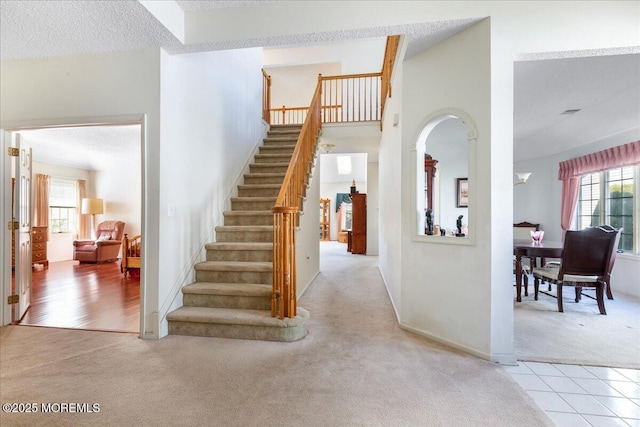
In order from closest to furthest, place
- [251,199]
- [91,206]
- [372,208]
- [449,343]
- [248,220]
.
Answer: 1. [449,343]
2. [248,220]
3. [251,199]
4. [91,206]
5. [372,208]

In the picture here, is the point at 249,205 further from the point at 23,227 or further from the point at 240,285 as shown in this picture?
the point at 23,227

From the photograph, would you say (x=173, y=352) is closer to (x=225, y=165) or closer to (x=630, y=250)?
(x=225, y=165)

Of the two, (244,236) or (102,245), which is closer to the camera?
(244,236)

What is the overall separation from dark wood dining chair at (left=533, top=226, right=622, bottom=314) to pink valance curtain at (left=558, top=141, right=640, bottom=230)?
1.79 meters

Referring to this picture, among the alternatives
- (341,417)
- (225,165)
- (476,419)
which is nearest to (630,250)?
(476,419)

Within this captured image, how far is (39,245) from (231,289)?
20.3 feet

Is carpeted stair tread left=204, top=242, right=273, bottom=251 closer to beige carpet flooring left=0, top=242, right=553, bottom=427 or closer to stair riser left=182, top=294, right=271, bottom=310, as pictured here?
stair riser left=182, top=294, right=271, bottom=310

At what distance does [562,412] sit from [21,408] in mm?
3158

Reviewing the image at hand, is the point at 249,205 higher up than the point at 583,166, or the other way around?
the point at 583,166

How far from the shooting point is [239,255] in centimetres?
341

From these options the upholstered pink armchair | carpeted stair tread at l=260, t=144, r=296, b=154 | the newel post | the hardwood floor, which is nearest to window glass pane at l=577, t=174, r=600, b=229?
carpeted stair tread at l=260, t=144, r=296, b=154

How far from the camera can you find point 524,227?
6551mm

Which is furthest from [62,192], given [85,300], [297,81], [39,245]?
[297,81]

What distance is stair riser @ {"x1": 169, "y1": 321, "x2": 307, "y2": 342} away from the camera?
257 cm
